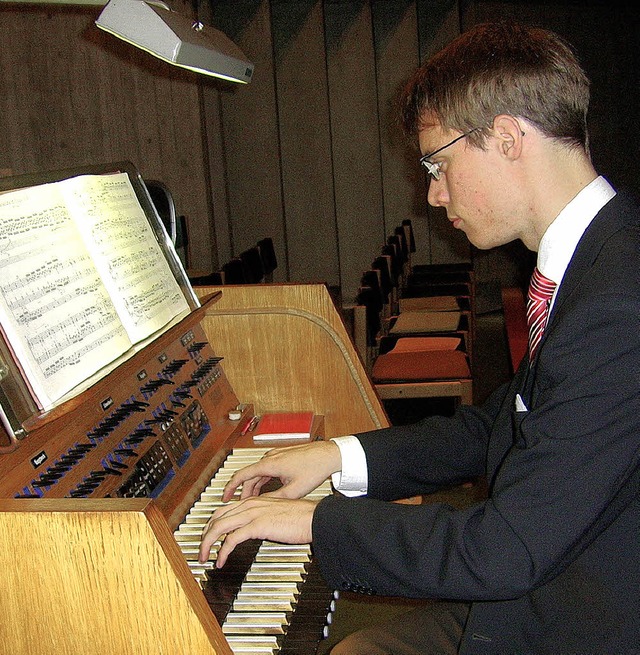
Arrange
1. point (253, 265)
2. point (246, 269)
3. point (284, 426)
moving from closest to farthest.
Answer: point (284, 426) → point (246, 269) → point (253, 265)

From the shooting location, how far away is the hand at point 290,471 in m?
1.68

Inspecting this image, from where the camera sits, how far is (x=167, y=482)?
5.92 ft

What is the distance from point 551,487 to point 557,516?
0.04 metres

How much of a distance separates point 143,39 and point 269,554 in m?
1.26

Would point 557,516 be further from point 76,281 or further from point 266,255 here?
point 266,255

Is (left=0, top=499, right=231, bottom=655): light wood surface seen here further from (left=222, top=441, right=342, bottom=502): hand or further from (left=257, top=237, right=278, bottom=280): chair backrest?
(left=257, top=237, right=278, bottom=280): chair backrest

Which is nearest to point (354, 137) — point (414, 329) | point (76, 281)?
point (414, 329)

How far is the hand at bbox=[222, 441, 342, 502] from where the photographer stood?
66.1 inches

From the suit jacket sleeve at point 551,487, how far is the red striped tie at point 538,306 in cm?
9

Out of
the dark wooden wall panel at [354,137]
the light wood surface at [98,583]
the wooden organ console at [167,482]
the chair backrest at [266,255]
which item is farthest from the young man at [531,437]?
the dark wooden wall panel at [354,137]

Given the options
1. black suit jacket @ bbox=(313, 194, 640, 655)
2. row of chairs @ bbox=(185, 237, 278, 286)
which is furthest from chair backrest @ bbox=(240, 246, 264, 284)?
black suit jacket @ bbox=(313, 194, 640, 655)

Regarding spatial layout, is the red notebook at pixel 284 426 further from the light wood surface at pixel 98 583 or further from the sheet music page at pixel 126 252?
the light wood surface at pixel 98 583

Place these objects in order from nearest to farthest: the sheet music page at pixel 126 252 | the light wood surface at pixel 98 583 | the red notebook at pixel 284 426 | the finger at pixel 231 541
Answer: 1. the light wood surface at pixel 98 583
2. the finger at pixel 231 541
3. the sheet music page at pixel 126 252
4. the red notebook at pixel 284 426

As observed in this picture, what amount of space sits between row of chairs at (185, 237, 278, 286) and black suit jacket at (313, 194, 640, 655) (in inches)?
114
